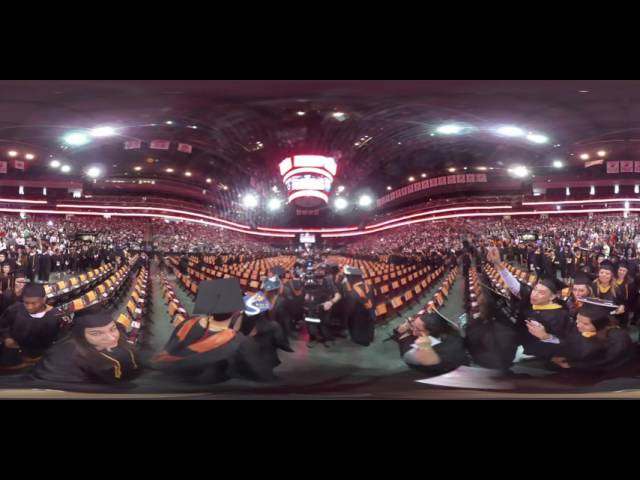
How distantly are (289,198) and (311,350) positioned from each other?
79 centimetres

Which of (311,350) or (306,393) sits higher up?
(311,350)

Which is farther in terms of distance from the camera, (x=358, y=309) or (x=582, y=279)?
(x=582, y=279)

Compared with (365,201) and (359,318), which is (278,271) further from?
(365,201)

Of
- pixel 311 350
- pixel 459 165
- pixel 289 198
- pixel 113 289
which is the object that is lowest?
pixel 311 350

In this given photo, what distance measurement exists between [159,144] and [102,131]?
297mm

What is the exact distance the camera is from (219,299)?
A: 2.46 meters

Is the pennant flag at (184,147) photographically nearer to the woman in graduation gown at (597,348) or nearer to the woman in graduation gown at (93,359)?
the woman in graduation gown at (93,359)

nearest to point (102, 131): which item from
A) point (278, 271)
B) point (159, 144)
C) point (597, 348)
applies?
point (159, 144)

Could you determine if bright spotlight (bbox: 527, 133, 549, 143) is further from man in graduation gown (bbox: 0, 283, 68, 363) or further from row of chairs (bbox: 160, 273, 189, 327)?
man in graduation gown (bbox: 0, 283, 68, 363)

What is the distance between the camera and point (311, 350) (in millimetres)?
2457

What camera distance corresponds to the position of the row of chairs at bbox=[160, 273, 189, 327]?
2.46 meters

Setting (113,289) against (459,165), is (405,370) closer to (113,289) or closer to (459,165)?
(459,165)

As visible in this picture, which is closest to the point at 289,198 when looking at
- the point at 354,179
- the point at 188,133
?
the point at 354,179

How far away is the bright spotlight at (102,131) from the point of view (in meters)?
2.47
